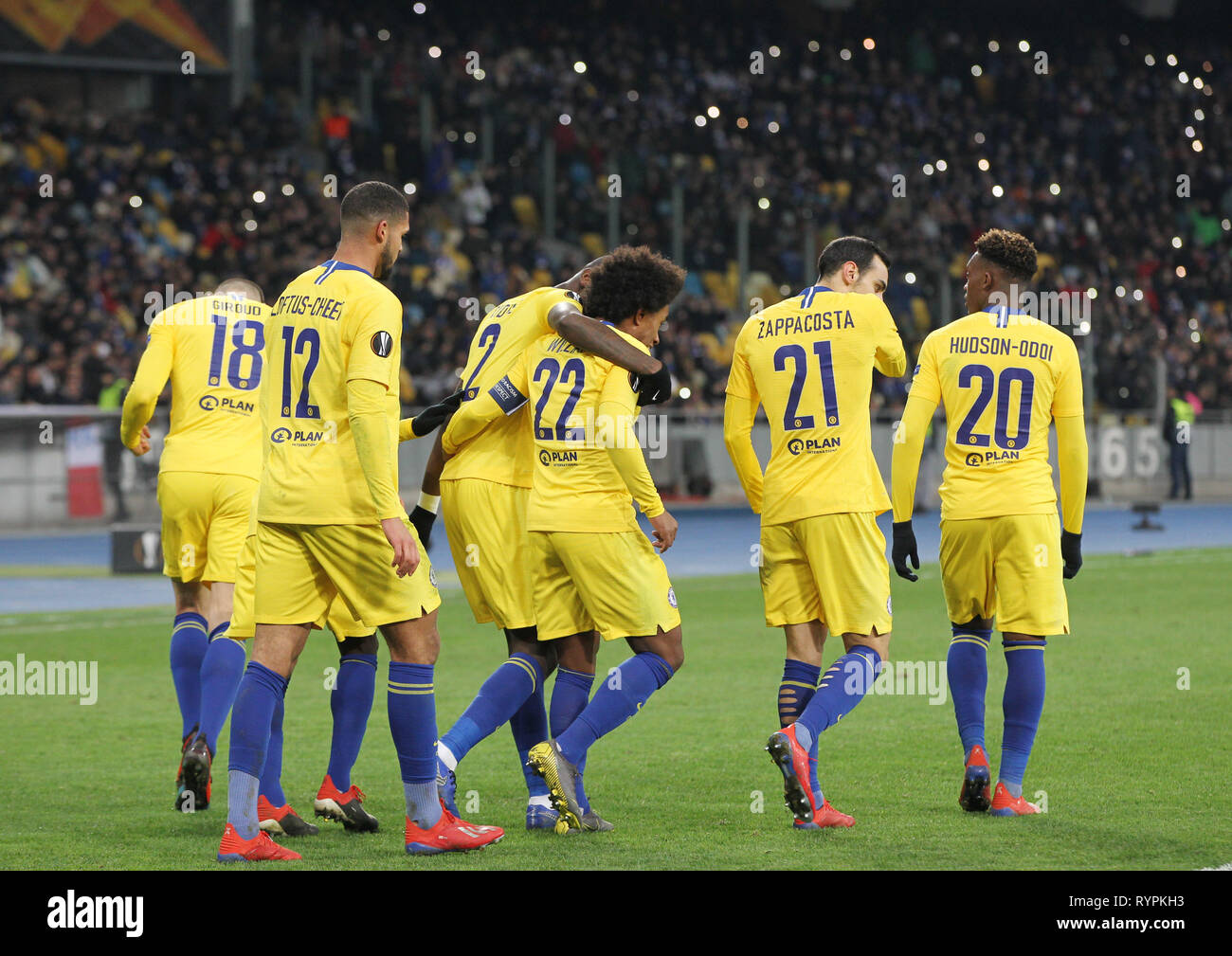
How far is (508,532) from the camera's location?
6105 mm

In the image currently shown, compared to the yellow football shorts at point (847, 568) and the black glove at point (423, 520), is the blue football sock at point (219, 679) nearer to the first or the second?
the black glove at point (423, 520)

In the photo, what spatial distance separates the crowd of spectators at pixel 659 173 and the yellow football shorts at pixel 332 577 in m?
15.8

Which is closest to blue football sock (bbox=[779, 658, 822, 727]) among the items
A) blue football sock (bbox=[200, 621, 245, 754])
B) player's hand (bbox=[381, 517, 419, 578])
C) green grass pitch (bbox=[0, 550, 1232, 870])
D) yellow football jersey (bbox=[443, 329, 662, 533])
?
green grass pitch (bbox=[0, 550, 1232, 870])

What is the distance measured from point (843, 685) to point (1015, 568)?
826 mm

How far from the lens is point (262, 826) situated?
19.2 ft

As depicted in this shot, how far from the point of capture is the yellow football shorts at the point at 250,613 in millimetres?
5816

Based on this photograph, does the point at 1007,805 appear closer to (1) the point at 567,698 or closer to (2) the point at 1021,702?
(2) the point at 1021,702

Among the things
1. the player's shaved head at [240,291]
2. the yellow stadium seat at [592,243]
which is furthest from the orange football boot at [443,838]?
the yellow stadium seat at [592,243]

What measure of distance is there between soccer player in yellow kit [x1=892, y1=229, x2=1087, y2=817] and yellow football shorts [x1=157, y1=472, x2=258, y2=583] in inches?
110

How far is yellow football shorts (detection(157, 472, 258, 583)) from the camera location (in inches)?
271

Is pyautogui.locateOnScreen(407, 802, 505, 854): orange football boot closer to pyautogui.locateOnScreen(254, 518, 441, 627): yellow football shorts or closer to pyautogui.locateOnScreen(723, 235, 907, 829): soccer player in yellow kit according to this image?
pyautogui.locateOnScreen(254, 518, 441, 627): yellow football shorts

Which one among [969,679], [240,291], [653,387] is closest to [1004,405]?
[969,679]

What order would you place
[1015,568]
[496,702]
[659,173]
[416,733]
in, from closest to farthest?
[416,733] < [496,702] < [1015,568] < [659,173]
